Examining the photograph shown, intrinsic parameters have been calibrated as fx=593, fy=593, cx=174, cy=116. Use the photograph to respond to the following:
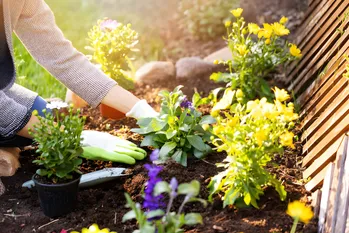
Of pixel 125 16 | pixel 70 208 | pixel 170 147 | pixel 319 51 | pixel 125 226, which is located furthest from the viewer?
pixel 125 16

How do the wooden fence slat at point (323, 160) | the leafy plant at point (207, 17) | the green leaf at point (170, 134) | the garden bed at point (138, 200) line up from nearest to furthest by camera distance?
the garden bed at point (138, 200) < the wooden fence slat at point (323, 160) < the green leaf at point (170, 134) < the leafy plant at point (207, 17)

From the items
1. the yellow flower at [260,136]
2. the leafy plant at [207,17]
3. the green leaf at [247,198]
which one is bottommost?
the green leaf at [247,198]

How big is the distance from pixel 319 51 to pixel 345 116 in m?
0.82

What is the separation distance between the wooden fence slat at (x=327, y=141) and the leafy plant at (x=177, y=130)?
45cm

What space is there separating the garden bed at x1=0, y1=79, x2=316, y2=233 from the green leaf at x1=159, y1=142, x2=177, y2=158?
0.19 feet

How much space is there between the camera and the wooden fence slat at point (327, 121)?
249 centimetres

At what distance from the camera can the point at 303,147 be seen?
2777mm

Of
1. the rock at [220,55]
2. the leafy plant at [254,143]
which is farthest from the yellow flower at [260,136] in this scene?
the rock at [220,55]

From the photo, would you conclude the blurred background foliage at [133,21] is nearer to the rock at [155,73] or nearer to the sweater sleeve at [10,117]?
the rock at [155,73]

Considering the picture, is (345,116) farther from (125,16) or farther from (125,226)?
(125,16)

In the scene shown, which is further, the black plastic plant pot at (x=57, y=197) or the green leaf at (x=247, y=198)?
the black plastic plant pot at (x=57, y=197)

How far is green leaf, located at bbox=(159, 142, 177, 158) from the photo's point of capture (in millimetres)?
2687

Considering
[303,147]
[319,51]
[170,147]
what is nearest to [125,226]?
[170,147]

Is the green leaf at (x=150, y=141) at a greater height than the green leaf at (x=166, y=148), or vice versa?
the green leaf at (x=166, y=148)
